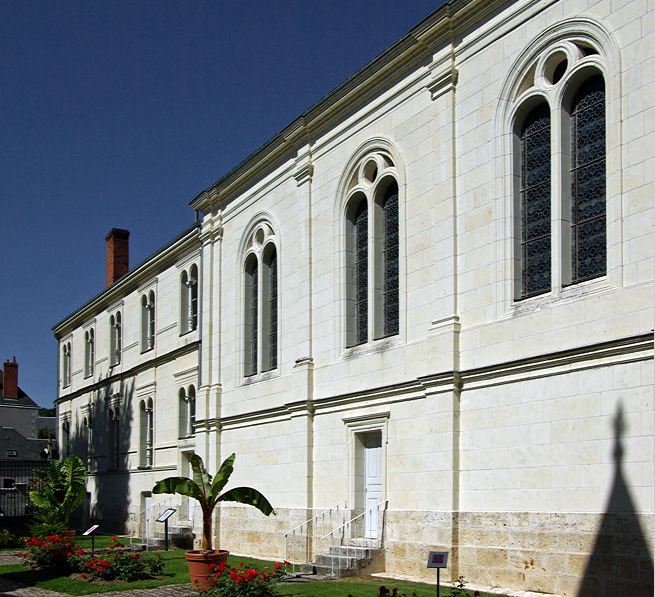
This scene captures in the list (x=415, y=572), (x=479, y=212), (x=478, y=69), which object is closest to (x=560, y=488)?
(x=415, y=572)

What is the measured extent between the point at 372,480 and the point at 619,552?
8195 mm

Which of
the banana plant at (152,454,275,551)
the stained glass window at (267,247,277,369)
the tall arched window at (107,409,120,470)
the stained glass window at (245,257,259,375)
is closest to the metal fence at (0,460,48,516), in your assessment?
the tall arched window at (107,409,120,470)

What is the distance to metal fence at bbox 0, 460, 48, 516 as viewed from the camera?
51.7 metres

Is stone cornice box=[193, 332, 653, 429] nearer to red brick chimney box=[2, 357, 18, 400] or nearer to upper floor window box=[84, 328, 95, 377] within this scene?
upper floor window box=[84, 328, 95, 377]

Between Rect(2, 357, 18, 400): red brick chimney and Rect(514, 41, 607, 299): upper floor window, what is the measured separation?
64481 millimetres

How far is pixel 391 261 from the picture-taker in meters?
22.2

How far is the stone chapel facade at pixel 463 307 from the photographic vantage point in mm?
15367

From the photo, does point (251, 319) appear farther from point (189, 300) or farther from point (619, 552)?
point (619, 552)

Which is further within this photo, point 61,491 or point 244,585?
point 61,491

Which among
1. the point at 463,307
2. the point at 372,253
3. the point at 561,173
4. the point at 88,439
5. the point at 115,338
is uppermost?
the point at 561,173

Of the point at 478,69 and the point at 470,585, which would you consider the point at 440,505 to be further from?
the point at 478,69

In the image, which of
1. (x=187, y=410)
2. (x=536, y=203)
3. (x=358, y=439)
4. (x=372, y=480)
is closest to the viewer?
(x=536, y=203)

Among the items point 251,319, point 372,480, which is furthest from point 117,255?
point 372,480

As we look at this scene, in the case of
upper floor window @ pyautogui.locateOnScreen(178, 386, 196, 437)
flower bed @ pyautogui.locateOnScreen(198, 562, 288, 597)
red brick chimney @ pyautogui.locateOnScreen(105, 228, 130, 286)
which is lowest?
flower bed @ pyautogui.locateOnScreen(198, 562, 288, 597)
